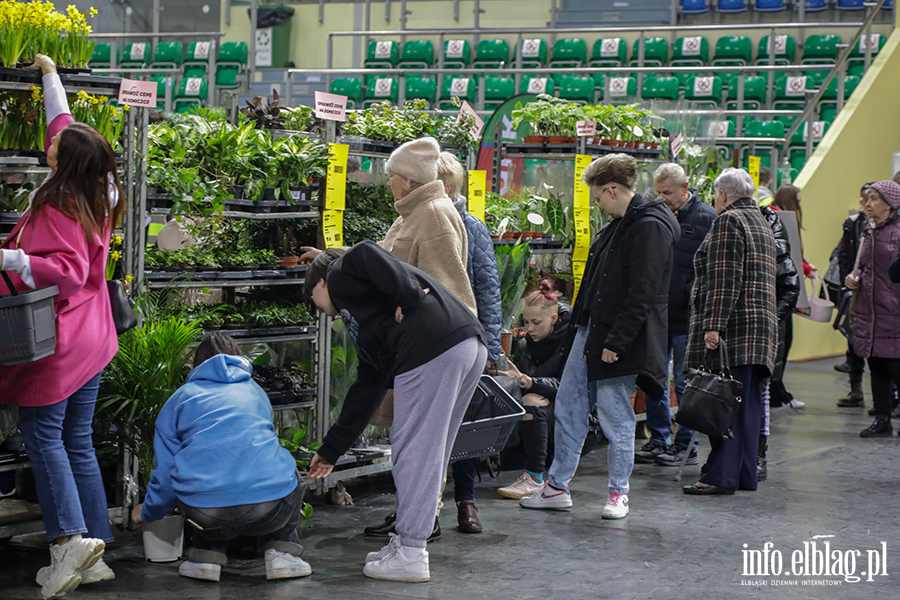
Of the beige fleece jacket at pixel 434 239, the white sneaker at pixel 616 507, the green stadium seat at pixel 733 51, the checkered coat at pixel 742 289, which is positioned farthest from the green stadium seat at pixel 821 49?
the beige fleece jacket at pixel 434 239

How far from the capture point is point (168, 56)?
Result: 14.7 metres

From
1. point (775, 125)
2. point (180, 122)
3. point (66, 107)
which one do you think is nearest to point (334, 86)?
point (775, 125)

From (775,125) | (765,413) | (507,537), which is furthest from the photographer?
(775,125)

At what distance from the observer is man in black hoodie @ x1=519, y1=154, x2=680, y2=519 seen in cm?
393

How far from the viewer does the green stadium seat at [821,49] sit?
480 inches

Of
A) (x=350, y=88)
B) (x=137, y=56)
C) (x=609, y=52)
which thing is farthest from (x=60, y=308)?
(x=137, y=56)

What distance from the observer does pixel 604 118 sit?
5.55m

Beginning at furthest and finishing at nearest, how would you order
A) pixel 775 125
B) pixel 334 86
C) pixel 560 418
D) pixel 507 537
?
1. pixel 334 86
2. pixel 775 125
3. pixel 560 418
4. pixel 507 537

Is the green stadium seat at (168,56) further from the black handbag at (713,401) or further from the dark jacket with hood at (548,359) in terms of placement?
the black handbag at (713,401)

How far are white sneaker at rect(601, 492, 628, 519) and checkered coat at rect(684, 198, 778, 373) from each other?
2.37 feet

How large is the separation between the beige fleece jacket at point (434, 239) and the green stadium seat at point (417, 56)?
35.0 ft

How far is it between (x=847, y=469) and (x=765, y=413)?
61 cm

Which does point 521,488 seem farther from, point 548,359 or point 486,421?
point 486,421

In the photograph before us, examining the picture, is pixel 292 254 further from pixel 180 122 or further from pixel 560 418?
pixel 560 418
